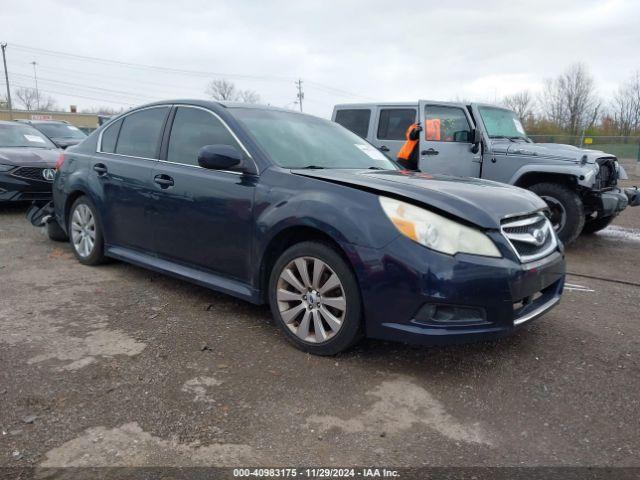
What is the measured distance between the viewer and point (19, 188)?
7.95 meters

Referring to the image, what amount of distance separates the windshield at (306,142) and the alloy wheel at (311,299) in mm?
803

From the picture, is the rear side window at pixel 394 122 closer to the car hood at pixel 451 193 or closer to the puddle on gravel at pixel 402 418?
the car hood at pixel 451 193

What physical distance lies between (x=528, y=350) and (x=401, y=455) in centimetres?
150

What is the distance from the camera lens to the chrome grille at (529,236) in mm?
3010

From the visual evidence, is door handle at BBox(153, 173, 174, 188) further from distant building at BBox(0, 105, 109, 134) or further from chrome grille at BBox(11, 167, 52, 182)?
distant building at BBox(0, 105, 109, 134)

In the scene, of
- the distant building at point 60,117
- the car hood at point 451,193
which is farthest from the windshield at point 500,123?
the distant building at point 60,117

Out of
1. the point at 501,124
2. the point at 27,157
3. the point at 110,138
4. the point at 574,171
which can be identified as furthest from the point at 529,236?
the point at 27,157

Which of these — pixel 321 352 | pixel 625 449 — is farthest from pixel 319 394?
pixel 625 449

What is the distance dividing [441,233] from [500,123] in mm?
5605

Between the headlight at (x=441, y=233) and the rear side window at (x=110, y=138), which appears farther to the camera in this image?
the rear side window at (x=110, y=138)

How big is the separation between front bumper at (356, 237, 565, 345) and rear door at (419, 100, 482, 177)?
187 inches

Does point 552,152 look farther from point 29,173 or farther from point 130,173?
point 29,173

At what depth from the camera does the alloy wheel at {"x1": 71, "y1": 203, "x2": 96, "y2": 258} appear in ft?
16.4

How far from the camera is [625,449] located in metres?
2.36
